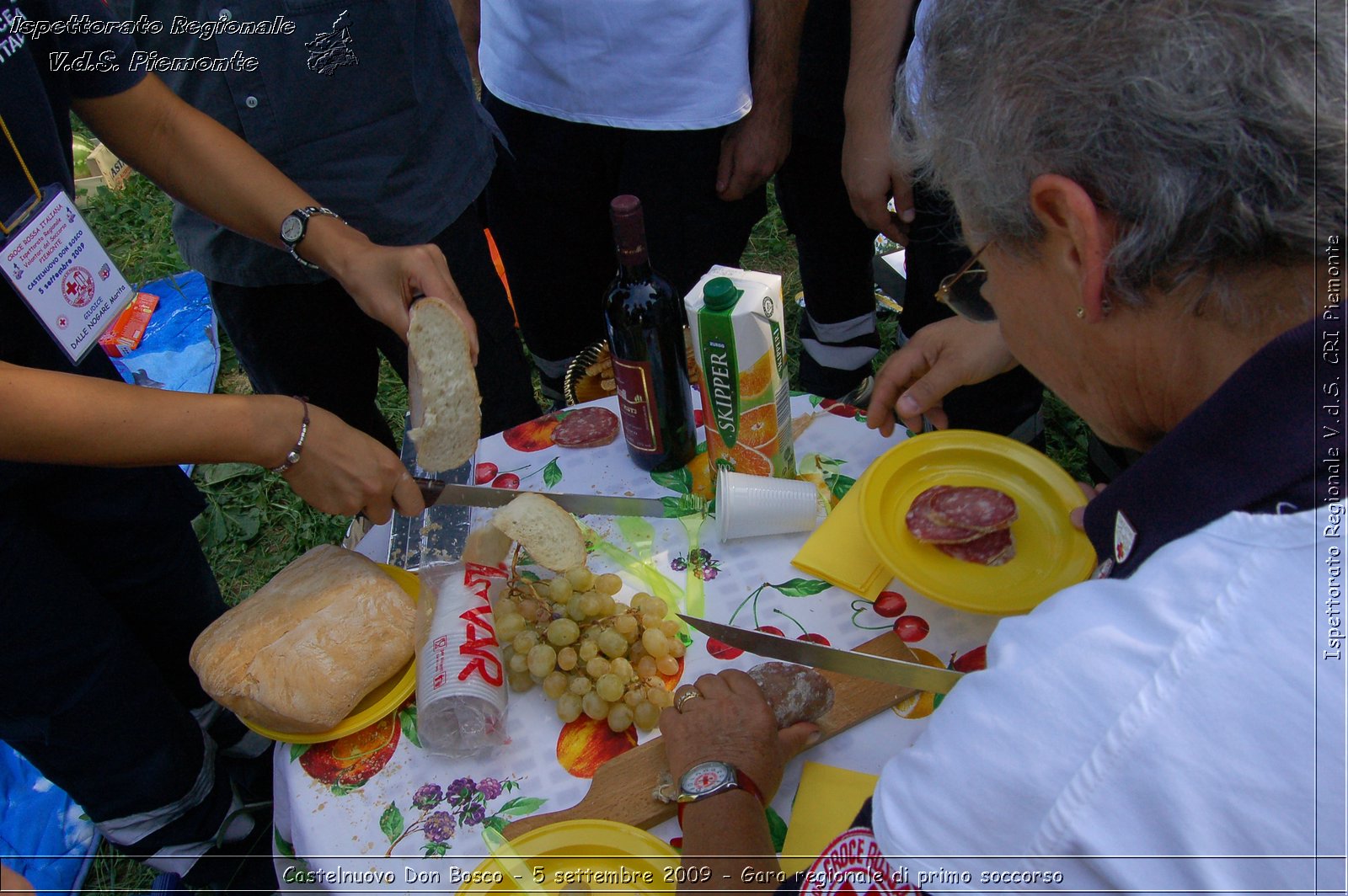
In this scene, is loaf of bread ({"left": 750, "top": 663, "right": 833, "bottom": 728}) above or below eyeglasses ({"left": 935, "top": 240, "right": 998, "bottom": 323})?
below

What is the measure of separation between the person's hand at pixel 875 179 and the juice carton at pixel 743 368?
3.94 feet

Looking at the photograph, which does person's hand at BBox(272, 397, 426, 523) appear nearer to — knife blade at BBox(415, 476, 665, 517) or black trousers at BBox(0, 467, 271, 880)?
knife blade at BBox(415, 476, 665, 517)

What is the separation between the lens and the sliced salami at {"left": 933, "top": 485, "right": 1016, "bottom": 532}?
1.54 m

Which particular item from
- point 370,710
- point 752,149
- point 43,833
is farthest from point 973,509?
point 43,833

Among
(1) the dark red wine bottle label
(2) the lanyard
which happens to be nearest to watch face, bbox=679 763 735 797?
(1) the dark red wine bottle label

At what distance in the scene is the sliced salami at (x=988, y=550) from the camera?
1.56 metres

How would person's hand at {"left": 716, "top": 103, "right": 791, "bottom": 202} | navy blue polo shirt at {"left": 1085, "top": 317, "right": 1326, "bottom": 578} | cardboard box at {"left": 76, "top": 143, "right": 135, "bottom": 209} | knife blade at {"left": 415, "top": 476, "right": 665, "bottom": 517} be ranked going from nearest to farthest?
navy blue polo shirt at {"left": 1085, "top": 317, "right": 1326, "bottom": 578}
knife blade at {"left": 415, "top": 476, "right": 665, "bottom": 517}
person's hand at {"left": 716, "top": 103, "right": 791, "bottom": 202}
cardboard box at {"left": 76, "top": 143, "right": 135, "bottom": 209}

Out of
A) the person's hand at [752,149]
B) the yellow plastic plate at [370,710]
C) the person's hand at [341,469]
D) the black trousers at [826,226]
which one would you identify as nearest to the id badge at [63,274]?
the person's hand at [341,469]

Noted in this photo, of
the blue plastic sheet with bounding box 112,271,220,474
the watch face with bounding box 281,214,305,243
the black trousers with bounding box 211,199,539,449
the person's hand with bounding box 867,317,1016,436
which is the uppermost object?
the watch face with bounding box 281,214,305,243

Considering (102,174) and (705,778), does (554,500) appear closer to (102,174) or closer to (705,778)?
(705,778)

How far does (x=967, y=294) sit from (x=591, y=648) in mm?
972

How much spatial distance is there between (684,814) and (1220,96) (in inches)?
44.8

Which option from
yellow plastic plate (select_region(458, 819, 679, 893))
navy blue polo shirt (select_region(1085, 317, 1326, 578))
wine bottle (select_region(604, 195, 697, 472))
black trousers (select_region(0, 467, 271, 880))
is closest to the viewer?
navy blue polo shirt (select_region(1085, 317, 1326, 578))

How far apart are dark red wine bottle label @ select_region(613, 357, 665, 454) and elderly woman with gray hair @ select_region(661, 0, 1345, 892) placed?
0.81 metres
